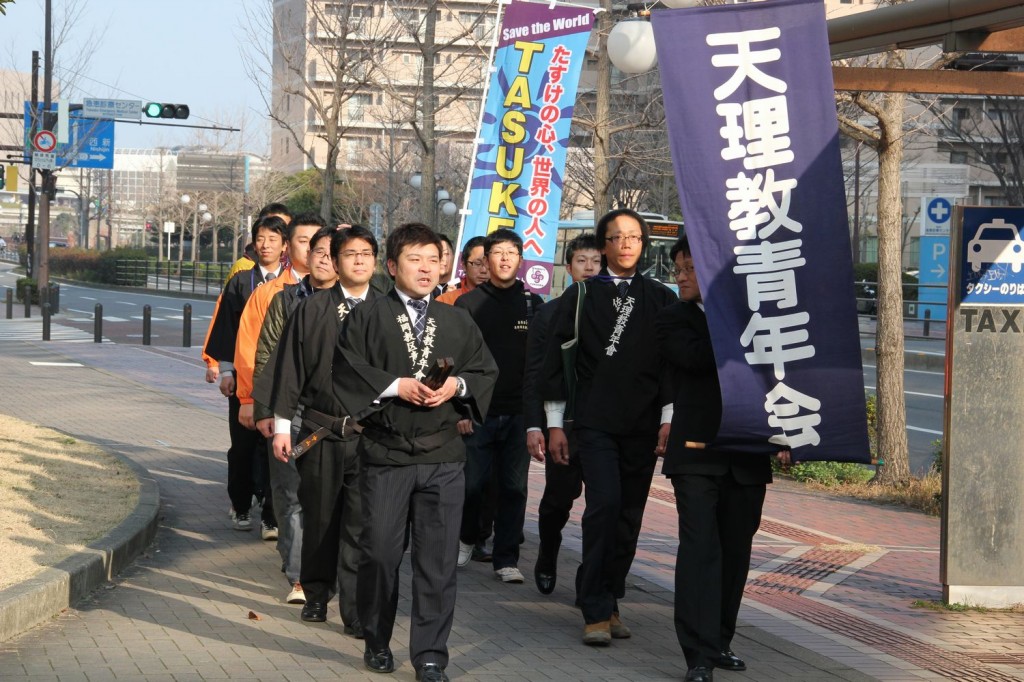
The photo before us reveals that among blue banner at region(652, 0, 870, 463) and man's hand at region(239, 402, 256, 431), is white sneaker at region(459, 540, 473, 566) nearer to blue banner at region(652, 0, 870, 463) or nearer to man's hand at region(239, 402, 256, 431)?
man's hand at region(239, 402, 256, 431)

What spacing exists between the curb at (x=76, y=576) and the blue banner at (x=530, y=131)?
12.8 ft

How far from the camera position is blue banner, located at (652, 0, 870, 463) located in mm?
5512

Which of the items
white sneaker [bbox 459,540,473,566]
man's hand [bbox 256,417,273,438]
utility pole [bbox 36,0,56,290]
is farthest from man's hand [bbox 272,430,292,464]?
utility pole [bbox 36,0,56,290]

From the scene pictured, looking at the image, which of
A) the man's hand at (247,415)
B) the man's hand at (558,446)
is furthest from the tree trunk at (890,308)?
the man's hand at (247,415)

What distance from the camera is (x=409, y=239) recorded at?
5.67 m

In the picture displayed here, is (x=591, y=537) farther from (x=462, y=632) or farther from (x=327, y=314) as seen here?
(x=327, y=314)

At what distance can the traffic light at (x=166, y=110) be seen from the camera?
122 ft

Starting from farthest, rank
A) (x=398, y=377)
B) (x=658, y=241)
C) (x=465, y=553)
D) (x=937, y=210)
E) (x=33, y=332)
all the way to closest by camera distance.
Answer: (x=658, y=241), (x=33, y=332), (x=937, y=210), (x=465, y=553), (x=398, y=377)

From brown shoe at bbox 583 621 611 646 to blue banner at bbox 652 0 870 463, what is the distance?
1219mm

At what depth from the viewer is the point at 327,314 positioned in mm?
6508

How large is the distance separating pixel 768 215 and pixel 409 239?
1.53 meters

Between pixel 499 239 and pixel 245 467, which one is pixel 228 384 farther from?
pixel 499 239

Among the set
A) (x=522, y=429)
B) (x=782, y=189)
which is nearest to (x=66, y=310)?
(x=522, y=429)

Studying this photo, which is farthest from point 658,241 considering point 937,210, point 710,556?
point 710,556
